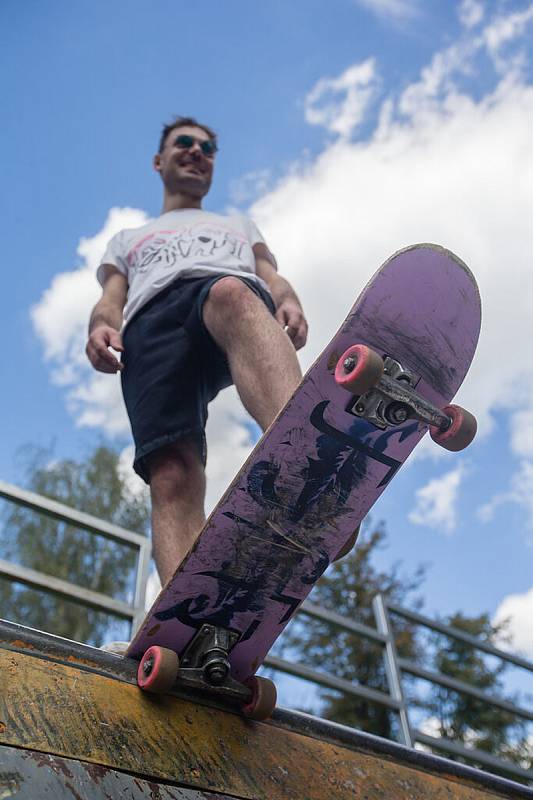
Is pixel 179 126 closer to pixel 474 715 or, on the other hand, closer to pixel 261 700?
pixel 261 700

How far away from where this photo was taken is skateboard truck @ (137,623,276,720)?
1154 mm

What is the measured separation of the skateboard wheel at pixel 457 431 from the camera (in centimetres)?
129

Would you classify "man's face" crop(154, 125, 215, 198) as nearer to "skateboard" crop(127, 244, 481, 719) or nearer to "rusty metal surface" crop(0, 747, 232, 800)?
Result: "skateboard" crop(127, 244, 481, 719)

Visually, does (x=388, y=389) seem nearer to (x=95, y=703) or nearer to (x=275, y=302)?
(x=95, y=703)

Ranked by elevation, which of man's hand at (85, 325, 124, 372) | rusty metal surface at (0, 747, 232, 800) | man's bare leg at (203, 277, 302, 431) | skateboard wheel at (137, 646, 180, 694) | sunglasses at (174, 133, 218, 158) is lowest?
rusty metal surface at (0, 747, 232, 800)

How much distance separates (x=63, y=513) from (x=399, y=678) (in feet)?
5.94

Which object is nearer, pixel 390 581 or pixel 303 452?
pixel 303 452

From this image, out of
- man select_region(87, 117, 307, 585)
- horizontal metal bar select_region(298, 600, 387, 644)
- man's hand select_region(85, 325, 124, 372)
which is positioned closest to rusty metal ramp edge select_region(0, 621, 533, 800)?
man select_region(87, 117, 307, 585)

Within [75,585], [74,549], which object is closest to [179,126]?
[75,585]

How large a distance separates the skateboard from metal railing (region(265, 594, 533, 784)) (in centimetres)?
184

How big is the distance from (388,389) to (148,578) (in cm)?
220

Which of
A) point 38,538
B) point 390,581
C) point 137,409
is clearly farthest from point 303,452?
point 390,581

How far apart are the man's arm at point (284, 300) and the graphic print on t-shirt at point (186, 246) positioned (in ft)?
0.34

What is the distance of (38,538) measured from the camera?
521 inches
